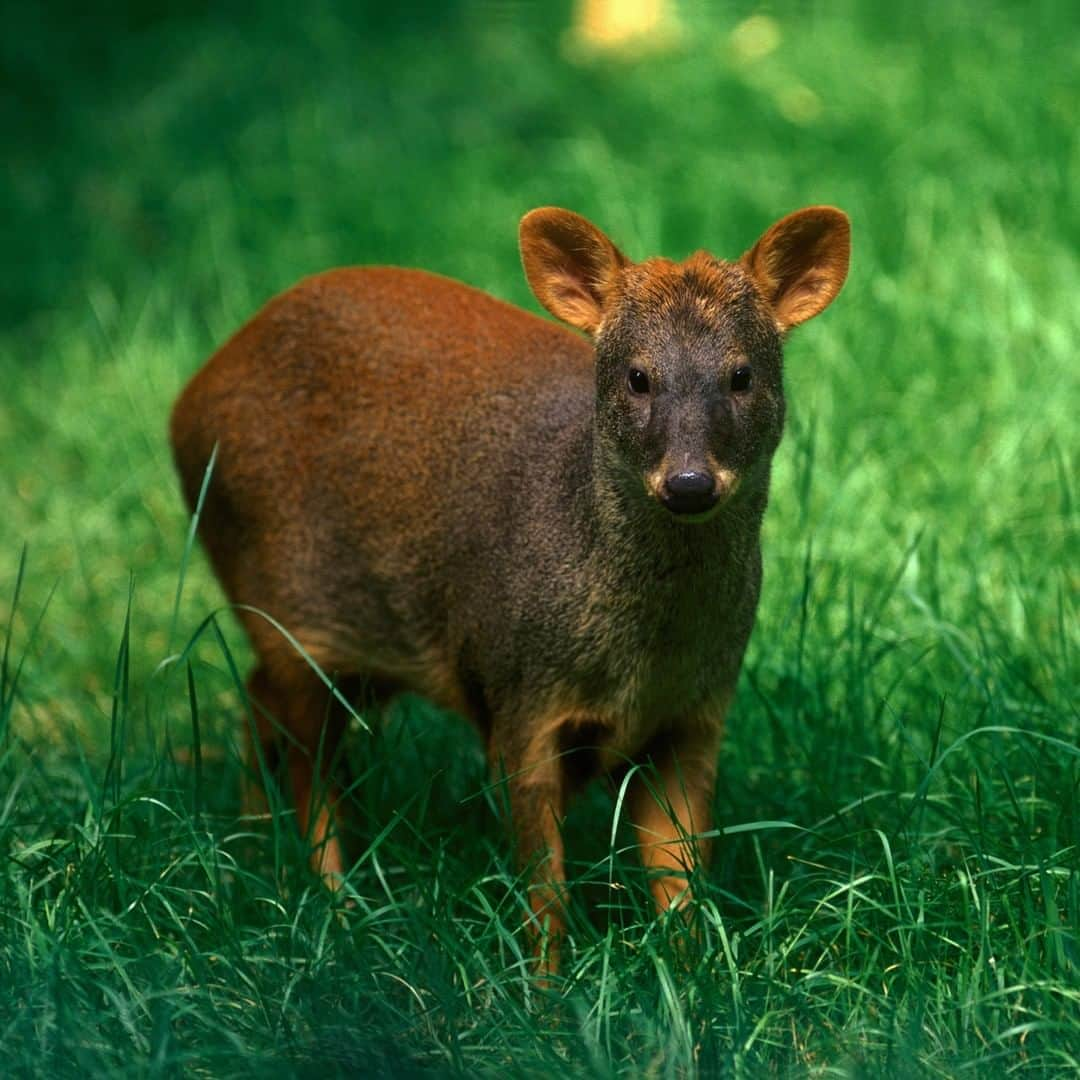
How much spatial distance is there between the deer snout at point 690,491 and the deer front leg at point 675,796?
0.72m

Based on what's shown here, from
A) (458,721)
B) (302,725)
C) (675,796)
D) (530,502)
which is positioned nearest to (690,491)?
(530,502)

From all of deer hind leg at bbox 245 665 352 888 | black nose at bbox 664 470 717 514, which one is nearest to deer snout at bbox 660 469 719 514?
black nose at bbox 664 470 717 514

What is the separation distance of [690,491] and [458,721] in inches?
70.8

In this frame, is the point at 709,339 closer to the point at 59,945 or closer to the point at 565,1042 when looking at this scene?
the point at 565,1042

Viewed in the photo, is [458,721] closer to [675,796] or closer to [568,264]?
[675,796]

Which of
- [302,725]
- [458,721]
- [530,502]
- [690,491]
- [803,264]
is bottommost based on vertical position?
[458,721]

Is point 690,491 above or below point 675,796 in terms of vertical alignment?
above

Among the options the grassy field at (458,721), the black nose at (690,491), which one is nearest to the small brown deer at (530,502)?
the black nose at (690,491)

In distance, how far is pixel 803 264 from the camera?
4.23m

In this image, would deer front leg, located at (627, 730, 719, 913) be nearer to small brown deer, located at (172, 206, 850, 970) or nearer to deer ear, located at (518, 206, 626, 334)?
small brown deer, located at (172, 206, 850, 970)

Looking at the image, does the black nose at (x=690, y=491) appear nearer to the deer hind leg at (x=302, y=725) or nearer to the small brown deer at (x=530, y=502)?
the small brown deer at (x=530, y=502)

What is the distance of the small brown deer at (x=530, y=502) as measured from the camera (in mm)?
3992

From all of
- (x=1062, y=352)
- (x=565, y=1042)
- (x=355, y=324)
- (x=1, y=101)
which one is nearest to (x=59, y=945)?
(x=565, y=1042)

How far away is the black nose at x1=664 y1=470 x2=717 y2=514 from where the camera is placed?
3682 mm
